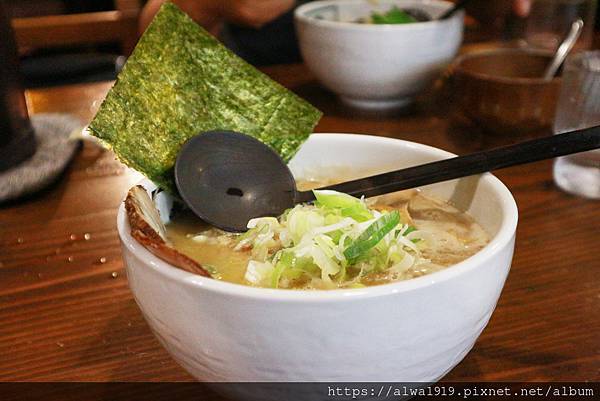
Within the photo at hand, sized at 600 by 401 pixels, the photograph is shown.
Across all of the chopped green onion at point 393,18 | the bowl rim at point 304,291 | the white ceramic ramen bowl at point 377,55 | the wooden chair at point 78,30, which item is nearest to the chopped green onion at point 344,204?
the bowl rim at point 304,291

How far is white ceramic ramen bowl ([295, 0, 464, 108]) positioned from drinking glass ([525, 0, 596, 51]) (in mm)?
664

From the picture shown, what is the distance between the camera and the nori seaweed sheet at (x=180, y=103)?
0.88 metres

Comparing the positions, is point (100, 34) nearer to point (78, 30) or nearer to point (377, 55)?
point (78, 30)

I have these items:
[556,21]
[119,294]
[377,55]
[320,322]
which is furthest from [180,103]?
[556,21]

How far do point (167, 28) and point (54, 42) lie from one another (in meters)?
1.80

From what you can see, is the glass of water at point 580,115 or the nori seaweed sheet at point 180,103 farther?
the glass of water at point 580,115

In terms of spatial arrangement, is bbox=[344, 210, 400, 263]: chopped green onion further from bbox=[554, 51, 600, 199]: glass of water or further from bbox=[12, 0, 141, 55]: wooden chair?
bbox=[12, 0, 141, 55]: wooden chair

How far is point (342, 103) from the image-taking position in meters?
1.82

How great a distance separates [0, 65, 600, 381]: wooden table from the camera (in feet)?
2.68

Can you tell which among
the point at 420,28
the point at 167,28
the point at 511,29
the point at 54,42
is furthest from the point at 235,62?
the point at 511,29

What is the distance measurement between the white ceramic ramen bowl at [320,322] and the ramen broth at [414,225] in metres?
0.11

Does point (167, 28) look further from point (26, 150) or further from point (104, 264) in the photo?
point (26, 150)

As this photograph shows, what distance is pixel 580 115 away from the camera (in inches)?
52.3

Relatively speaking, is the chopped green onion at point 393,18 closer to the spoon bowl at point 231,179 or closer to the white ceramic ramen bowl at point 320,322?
the spoon bowl at point 231,179
